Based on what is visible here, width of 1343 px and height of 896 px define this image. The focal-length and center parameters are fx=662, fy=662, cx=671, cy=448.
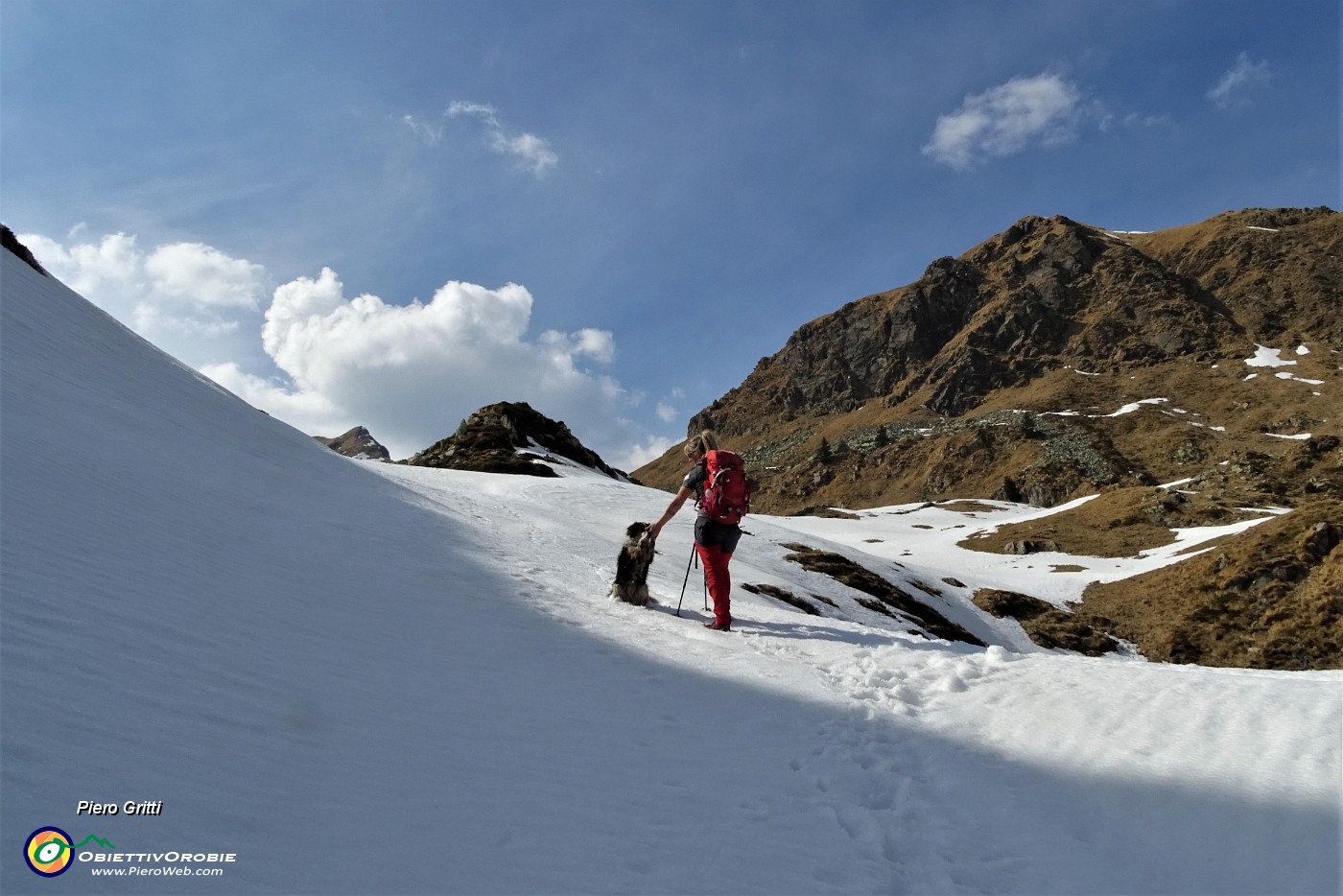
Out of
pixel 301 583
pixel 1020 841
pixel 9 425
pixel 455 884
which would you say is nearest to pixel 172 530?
pixel 301 583

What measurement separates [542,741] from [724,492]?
4.83m

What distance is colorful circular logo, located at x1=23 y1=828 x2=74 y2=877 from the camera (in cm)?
262

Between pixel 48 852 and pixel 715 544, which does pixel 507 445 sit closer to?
pixel 715 544

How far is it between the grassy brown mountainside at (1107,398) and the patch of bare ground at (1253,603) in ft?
0.46

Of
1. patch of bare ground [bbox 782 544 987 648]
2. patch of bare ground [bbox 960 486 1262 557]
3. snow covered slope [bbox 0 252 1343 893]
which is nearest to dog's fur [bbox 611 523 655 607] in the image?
snow covered slope [bbox 0 252 1343 893]

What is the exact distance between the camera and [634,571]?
35.9 feet

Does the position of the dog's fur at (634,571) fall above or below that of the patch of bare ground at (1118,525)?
below

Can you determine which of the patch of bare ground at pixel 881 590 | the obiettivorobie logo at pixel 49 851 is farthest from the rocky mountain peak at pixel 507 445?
the obiettivorobie logo at pixel 49 851

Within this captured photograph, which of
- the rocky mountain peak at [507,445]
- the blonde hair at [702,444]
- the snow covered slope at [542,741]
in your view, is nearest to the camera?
the snow covered slope at [542,741]

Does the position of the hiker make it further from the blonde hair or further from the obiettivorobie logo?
the obiettivorobie logo

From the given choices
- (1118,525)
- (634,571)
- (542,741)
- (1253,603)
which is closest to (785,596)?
(634,571)

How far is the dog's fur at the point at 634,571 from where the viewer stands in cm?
1086

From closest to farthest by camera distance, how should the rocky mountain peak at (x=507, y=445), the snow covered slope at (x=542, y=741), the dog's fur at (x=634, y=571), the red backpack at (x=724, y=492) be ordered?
the snow covered slope at (x=542, y=741), the red backpack at (x=724, y=492), the dog's fur at (x=634, y=571), the rocky mountain peak at (x=507, y=445)

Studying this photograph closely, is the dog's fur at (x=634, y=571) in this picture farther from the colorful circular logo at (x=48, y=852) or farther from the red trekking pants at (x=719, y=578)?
the colorful circular logo at (x=48, y=852)
